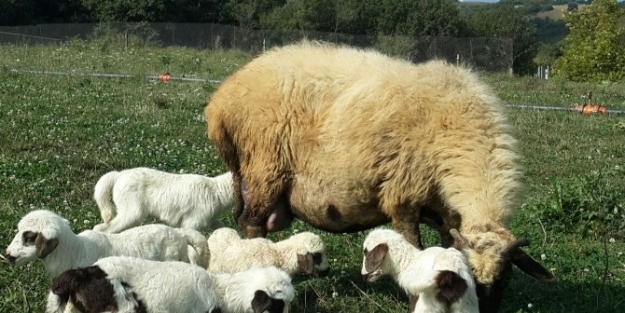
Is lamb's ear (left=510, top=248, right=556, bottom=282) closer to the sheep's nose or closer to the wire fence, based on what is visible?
the sheep's nose

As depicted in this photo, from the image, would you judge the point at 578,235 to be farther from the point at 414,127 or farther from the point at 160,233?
the point at 160,233

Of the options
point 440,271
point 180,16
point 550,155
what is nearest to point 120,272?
point 440,271

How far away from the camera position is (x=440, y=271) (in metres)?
5.77

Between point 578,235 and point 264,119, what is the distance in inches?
158

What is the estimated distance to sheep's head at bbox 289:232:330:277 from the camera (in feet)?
23.6

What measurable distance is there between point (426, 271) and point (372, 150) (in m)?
1.53

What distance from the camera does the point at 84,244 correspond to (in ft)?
22.3

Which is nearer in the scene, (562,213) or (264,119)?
(264,119)

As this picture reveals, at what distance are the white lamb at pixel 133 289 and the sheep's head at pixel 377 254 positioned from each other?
1.19m

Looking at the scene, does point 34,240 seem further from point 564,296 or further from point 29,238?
point 564,296

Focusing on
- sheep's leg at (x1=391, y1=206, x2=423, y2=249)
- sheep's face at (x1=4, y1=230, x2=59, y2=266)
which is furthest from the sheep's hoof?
sheep's face at (x1=4, y1=230, x2=59, y2=266)

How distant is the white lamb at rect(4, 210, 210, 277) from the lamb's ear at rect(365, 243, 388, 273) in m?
1.56

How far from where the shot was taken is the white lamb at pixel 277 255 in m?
7.22

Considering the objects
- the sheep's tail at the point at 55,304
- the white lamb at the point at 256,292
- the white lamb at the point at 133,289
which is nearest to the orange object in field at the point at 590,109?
the white lamb at the point at 256,292
